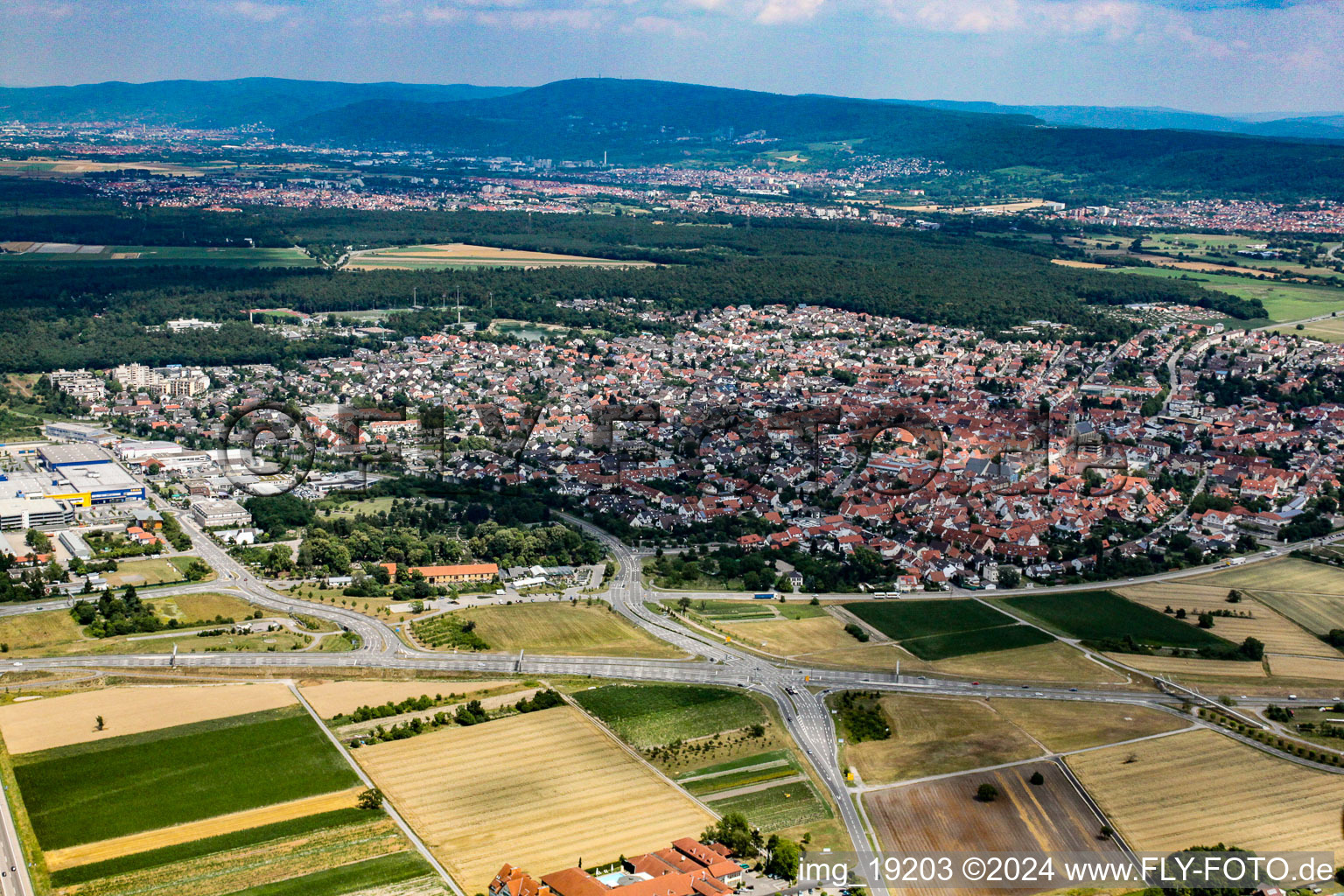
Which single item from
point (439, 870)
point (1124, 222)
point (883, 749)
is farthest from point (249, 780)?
point (1124, 222)

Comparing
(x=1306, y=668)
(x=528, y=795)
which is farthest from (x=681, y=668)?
(x=1306, y=668)

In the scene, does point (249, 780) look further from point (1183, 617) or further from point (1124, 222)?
point (1124, 222)

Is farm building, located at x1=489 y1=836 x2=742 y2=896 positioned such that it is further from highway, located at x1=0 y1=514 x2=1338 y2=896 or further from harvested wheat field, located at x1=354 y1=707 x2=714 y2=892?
highway, located at x1=0 y1=514 x2=1338 y2=896

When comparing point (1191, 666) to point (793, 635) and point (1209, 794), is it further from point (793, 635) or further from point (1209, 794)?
point (793, 635)

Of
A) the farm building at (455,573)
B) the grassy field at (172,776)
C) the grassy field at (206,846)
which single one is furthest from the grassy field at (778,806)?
the farm building at (455,573)

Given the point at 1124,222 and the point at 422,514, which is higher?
the point at 1124,222

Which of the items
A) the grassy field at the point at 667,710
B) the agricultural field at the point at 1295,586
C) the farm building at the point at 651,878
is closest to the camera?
the farm building at the point at 651,878

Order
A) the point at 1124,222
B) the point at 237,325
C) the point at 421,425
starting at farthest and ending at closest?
the point at 1124,222, the point at 237,325, the point at 421,425

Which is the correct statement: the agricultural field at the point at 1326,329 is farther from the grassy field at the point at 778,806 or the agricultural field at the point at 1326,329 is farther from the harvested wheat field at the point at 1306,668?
the grassy field at the point at 778,806
